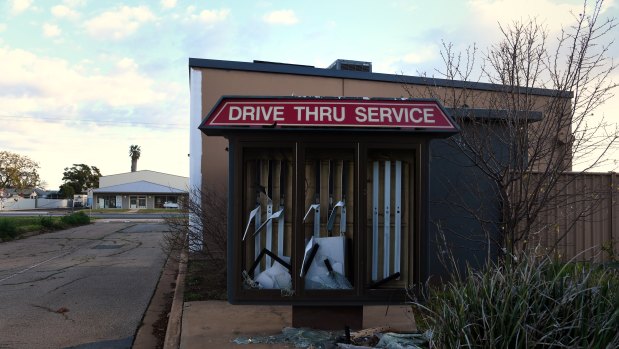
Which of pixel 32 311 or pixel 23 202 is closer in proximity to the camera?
pixel 32 311

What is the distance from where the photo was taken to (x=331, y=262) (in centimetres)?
673

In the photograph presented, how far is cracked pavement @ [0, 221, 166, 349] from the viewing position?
293 inches

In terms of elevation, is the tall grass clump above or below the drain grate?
above

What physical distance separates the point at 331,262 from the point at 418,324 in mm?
1252

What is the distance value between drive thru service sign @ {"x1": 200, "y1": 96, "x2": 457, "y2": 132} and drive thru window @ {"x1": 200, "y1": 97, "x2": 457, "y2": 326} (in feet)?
0.04

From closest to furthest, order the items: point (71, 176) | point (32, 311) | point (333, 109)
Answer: point (333, 109)
point (32, 311)
point (71, 176)

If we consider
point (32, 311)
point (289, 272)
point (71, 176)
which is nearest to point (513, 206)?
point (289, 272)

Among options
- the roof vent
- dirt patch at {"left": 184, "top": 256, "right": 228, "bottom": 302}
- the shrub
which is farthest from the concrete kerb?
the shrub

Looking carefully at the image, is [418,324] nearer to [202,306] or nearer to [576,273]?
[576,273]

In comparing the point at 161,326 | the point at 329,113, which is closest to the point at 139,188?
the point at 161,326

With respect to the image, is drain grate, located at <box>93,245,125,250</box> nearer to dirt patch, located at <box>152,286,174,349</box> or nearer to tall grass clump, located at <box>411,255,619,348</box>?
dirt patch, located at <box>152,286,174,349</box>

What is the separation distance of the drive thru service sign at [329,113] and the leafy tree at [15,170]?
8814 cm

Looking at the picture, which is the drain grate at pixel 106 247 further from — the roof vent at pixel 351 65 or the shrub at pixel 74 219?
the shrub at pixel 74 219

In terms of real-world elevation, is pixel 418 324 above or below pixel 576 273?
below
